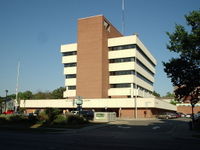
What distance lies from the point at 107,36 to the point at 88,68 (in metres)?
11.2

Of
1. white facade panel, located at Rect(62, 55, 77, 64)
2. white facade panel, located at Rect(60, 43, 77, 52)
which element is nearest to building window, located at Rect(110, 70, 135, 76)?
white facade panel, located at Rect(62, 55, 77, 64)

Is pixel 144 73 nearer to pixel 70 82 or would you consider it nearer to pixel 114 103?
pixel 114 103

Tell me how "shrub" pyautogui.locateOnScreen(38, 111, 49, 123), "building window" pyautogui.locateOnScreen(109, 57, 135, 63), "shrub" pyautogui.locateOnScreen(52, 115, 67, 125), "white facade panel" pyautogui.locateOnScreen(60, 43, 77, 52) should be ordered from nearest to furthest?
"shrub" pyautogui.locateOnScreen(52, 115, 67, 125) < "shrub" pyautogui.locateOnScreen(38, 111, 49, 123) < "building window" pyautogui.locateOnScreen(109, 57, 135, 63) < "white facade panel" pyautogui.locateOnScreen(60, 43, 77, 52)

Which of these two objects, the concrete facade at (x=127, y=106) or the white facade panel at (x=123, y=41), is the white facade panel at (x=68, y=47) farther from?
the concrete facade at (x=127, y=106)

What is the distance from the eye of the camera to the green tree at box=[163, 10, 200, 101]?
25.1 metres

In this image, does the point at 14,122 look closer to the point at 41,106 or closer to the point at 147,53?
the point at 41,106

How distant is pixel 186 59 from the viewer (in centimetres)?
2633

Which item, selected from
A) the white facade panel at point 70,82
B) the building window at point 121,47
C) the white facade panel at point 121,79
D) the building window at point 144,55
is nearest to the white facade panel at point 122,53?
the building window at point 121,47

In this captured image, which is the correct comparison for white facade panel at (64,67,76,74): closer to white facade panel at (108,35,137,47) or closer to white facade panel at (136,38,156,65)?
white facade panel at (108,35,137,47)

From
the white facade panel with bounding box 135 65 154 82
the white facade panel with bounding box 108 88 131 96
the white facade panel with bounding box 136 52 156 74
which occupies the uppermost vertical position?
the white facade panel with bounding box 136 52 156 74

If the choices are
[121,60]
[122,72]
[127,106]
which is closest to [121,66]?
[122,72]

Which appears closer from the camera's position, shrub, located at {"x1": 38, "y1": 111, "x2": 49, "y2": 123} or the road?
the road

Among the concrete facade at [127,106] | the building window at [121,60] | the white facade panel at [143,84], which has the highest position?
the building window at [121,60]

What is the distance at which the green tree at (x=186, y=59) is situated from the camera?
82.3 ft
